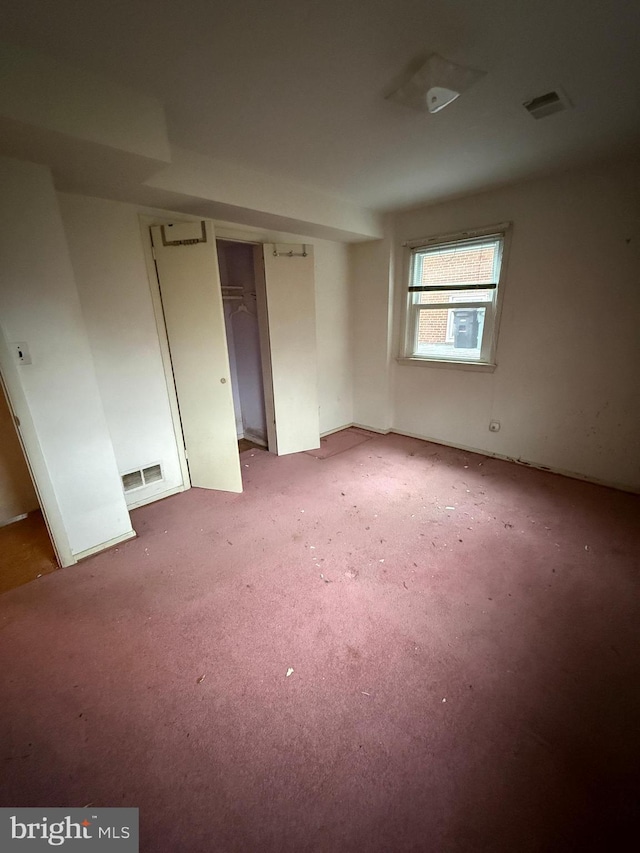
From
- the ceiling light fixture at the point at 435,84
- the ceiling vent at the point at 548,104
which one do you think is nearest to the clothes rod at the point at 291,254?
the ceiling light fixture at the point at 435,84

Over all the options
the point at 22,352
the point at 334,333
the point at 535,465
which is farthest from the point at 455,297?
the point at 22,352

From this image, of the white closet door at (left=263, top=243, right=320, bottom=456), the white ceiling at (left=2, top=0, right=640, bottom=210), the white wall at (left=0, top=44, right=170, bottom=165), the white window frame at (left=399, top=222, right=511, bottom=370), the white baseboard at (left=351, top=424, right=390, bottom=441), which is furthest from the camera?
the white baseboard at (left=351, top=424, right=390, bottom=441)

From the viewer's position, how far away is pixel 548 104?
5.72 ft

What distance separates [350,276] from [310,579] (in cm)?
352

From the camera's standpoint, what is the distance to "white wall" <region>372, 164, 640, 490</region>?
2576mm

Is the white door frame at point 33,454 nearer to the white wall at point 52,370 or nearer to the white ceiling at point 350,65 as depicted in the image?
the white wall at point 52,370

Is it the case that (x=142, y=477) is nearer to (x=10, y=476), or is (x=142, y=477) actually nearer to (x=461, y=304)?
(x=10, y=476)

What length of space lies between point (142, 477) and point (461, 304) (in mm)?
3466

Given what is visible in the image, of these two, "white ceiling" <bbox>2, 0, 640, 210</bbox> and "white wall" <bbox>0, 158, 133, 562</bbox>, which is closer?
→ "white ceiling" <bbox>2, 0, 640, 210</bbox>

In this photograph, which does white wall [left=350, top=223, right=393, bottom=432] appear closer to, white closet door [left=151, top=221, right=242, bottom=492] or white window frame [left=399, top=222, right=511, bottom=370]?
white window frame [left=399, top=222, right=511, bottom=370]

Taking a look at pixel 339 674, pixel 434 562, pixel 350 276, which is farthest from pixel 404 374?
pixel 339 674

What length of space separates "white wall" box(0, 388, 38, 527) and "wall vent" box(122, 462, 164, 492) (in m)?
0.81
